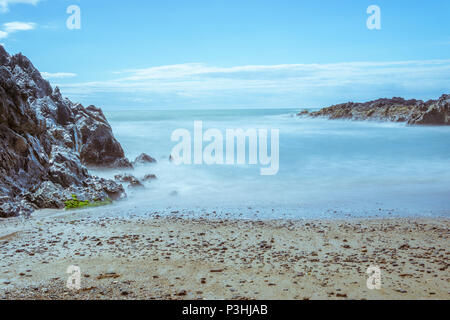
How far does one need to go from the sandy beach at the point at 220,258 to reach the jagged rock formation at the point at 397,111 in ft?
81.9

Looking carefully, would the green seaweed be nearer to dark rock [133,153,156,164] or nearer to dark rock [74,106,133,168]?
dark rock [74,106,133,168]

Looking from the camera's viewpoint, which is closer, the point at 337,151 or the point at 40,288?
the point at 40,288

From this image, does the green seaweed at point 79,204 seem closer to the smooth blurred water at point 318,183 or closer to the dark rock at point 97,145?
the smooth blurred water at point 318,183

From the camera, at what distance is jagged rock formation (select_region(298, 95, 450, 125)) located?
2944 cm

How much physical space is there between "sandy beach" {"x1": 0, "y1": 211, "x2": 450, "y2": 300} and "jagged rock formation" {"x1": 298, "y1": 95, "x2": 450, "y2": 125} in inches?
983

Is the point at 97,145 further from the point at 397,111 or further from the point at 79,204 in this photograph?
the point at 397,111

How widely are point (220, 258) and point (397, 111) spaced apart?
34649 mm

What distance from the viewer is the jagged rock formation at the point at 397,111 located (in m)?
29.4

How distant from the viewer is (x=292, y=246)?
5.96 m

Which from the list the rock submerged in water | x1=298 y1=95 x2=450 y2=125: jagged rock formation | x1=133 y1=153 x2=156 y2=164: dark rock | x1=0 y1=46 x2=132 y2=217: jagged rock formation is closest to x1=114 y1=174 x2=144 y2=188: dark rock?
the rock submerged in water

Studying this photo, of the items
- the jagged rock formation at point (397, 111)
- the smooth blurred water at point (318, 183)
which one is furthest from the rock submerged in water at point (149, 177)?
the jagged rock formation at point (397, 111)
